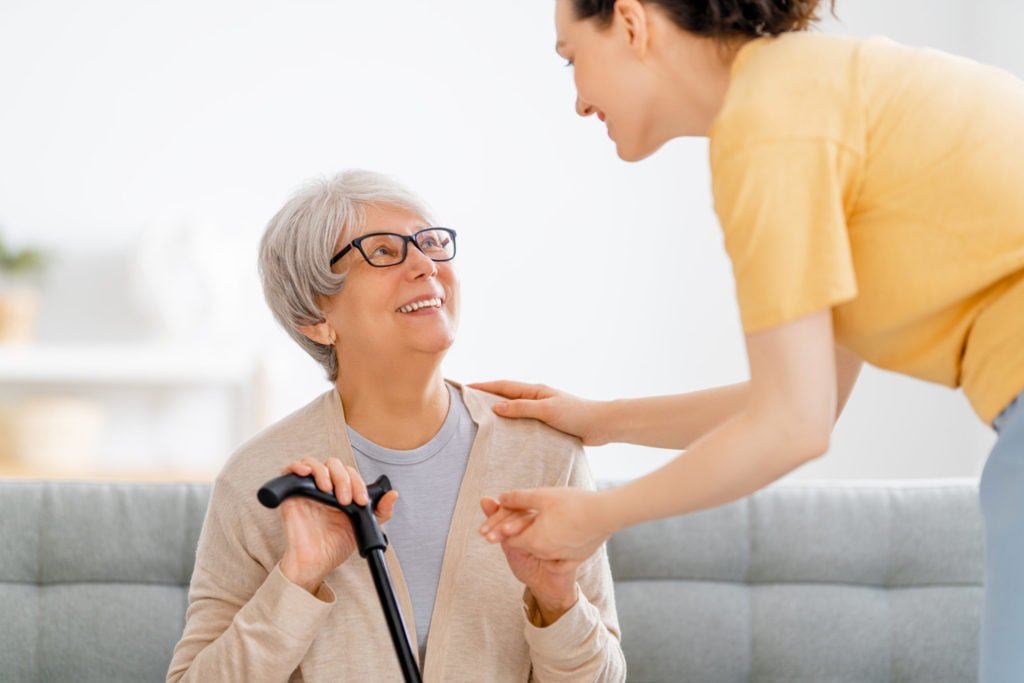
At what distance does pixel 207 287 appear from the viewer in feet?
14.5

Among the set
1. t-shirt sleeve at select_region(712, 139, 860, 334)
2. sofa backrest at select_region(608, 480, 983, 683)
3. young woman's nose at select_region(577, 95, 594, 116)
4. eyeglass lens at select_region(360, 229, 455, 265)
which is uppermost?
young woman's nose at select_region(577, 95, 594, 116)

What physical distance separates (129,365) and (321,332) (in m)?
2.59

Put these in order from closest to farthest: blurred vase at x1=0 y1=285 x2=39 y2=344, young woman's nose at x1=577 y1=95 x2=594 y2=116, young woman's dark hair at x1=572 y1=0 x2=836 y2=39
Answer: young woman's dark hair at x1=572 y1=0 x2=836 y2=39 < young woman's nose at x1=577 y1=95 x2=594 y2=116 < blurred vase at x1=0 y1=285 x2=39 y2=344

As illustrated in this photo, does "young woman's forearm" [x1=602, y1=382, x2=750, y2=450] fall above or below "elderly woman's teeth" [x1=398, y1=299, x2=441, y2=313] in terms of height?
below

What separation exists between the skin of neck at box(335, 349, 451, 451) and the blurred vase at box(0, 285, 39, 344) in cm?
291

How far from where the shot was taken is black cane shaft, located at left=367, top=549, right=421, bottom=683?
153 cm

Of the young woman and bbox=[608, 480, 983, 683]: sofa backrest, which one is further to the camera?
bbox=[608, 480, 983, 683]: sofa backrest

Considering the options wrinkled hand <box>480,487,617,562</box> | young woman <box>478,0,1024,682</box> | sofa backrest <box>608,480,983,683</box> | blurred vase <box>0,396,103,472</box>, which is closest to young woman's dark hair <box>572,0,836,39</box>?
young woman <box>478,0,1024,682</box>

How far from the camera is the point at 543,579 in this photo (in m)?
1.63

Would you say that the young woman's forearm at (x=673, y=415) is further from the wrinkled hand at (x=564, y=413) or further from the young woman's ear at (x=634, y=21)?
the young woman's ear at (x=634, y=21)

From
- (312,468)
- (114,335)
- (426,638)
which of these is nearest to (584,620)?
(426,638)

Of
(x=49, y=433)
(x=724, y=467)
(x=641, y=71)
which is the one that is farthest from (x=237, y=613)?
(x=49, y=433)

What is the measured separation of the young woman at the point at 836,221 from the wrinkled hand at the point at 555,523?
0.08 ft

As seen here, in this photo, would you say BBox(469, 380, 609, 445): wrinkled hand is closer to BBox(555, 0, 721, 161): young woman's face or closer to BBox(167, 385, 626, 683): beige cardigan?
BBox(167, 385, 626, 683): beige cardigan
